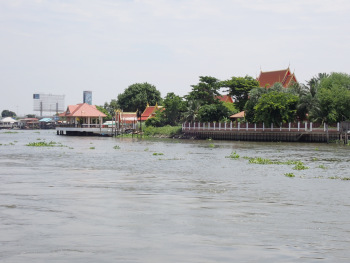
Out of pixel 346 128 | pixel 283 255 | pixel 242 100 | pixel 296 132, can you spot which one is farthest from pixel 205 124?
pixel 283 255

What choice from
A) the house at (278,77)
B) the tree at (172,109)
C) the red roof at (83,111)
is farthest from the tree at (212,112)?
the red roof at (83,111)

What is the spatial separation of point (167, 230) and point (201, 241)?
115cm

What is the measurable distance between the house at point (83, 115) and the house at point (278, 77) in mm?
31291

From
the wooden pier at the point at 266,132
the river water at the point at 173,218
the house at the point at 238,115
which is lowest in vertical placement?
the river water at the point at 173,218

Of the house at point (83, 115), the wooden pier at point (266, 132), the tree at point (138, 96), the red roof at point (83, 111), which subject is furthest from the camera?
the tree at point (138, 96)

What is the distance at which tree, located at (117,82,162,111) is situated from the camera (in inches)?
4896

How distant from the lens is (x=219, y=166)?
26719 mm

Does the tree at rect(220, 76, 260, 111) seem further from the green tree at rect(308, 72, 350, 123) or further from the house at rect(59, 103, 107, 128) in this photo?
the house at rect(59, 103, 107, 128)

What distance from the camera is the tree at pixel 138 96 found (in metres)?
124

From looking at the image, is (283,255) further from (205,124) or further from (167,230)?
(205,124)

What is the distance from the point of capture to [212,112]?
7512cm

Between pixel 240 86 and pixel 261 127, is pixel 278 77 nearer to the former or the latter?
pixel 240 86

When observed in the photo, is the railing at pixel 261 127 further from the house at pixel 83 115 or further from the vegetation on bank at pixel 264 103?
the house at pixel 83 115

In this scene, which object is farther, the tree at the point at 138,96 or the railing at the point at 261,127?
the tree at the point at 138,96
